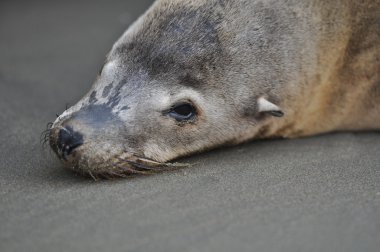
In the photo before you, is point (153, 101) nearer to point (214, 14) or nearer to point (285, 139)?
point (214, 14)

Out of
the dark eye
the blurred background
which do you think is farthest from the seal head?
the blurred background

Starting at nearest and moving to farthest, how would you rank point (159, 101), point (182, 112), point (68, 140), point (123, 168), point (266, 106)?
point (68, 140), point (123, 168), point (159, 101), point (182, 112), point (266, 106)

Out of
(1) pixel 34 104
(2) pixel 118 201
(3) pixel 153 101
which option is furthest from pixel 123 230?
(1) pixel 34 104

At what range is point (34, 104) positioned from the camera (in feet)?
18.3

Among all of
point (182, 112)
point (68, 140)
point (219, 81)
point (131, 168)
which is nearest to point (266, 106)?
point (219, 81)

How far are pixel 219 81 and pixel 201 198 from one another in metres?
1.04

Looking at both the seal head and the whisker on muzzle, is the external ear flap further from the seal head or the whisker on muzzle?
the whisker on muzzle

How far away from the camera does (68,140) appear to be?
4027 mm

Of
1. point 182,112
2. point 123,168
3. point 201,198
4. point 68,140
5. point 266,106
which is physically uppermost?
point 266,106

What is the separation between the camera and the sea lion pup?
167 inches

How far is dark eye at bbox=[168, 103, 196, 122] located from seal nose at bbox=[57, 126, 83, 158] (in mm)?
699

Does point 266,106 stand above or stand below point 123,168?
above

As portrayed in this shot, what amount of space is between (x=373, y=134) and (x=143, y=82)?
2.00m

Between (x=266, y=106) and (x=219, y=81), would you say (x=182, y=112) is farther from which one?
(x=266, y=106)
